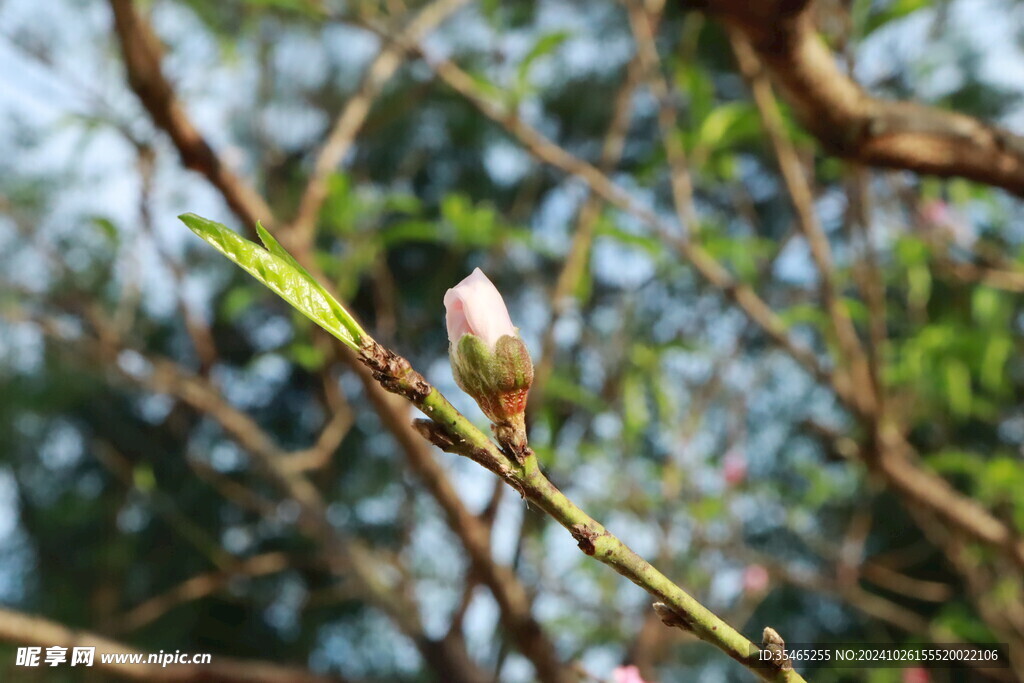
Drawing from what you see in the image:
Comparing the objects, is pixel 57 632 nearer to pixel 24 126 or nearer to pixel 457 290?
pixel 457 290

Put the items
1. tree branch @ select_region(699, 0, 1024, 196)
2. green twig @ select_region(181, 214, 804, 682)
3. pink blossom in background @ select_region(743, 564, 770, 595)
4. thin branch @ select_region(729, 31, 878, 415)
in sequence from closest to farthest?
1. green twig @ select_region(181, 214, 804, 682)
2. tree branch @ select_region(699, 0, 1024, 196)
3. thin branch @ select_region(729, 31, 878, 415)
4. pink blossom in background @ select_region(743, 564, 770, 595)

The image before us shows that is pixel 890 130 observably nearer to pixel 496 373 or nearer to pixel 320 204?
pixel 496 373

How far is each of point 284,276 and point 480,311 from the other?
8 cm

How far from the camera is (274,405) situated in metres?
3.35

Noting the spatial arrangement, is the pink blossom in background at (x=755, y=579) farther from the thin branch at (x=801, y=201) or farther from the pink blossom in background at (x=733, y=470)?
the thin branch at (x=801, y=201)

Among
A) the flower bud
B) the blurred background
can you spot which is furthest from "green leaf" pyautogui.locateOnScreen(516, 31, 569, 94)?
the flower bud

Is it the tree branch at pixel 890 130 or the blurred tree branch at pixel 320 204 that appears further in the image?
the blurred tree branch at pixel 320 204

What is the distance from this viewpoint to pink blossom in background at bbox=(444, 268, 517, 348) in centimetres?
30

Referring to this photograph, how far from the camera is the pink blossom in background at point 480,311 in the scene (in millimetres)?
304

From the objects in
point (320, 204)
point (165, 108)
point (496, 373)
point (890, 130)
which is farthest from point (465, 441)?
point (320, 204)

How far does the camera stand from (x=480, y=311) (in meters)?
0.31

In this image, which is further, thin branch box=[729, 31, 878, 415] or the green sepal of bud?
thin branch box=[729, 31, 878, 415]

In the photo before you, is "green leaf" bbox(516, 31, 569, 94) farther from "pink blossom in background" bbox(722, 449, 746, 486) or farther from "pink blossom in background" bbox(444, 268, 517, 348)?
"pink blossom in background" bbox(722, 449, 746, 486)

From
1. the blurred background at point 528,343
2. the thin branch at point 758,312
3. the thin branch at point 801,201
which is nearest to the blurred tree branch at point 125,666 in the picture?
the blurred background at point 528,343
